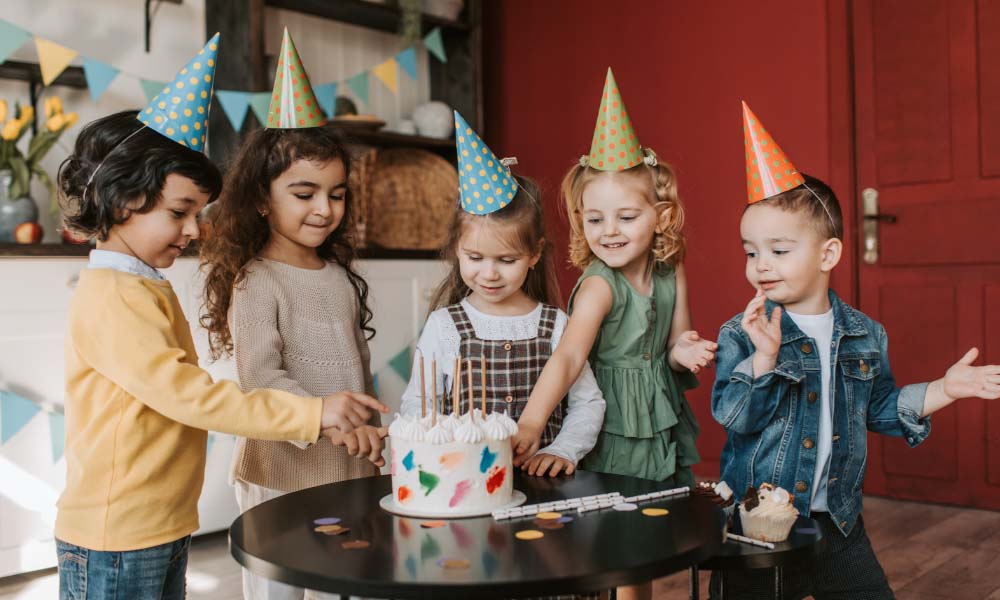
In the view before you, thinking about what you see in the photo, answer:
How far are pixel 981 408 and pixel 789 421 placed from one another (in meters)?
1.83

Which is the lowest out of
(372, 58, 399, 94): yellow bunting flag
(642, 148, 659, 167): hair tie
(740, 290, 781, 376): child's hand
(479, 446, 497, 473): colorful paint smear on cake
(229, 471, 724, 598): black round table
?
(229, 471, 724, 598): black round table

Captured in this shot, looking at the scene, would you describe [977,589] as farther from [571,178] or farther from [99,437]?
[99,437]

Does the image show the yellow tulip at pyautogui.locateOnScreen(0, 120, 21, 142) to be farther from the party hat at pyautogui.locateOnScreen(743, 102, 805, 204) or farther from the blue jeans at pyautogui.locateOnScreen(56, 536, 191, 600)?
the party hat at pyautogui.locateOnScreen(743, 102, 805, 204)

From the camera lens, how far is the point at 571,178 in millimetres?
1763

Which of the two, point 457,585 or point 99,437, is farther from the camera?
point 99,437

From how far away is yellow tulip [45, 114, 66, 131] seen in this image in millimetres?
2592

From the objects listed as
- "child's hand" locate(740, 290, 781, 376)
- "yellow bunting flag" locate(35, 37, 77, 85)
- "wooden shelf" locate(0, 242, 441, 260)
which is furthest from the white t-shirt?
"yellow bunting flag" locate(35, 37, 77, 85)

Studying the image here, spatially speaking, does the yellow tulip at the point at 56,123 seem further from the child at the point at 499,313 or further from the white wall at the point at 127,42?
the child at the point at 499,313

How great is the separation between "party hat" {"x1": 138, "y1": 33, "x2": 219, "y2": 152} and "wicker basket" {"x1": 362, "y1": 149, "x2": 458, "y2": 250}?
6.91 ft

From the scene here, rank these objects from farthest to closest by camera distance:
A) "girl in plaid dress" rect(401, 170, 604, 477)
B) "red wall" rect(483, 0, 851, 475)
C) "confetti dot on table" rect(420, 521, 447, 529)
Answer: "red wall" rect(483, 0, 851, 475)
"girl in plaid dress" rect(401, 170, 604, 477)
"confetti dot on table" rect(420, 521, 447, 529)

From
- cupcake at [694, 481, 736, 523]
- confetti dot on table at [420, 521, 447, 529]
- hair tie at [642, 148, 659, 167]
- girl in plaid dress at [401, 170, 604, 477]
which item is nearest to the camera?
confetti dot on table at [420, 521, 447, 529]

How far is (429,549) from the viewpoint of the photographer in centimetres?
92

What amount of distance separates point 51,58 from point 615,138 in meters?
1.93

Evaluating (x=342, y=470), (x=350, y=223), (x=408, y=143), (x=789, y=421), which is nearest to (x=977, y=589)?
(x=789, y=421)
